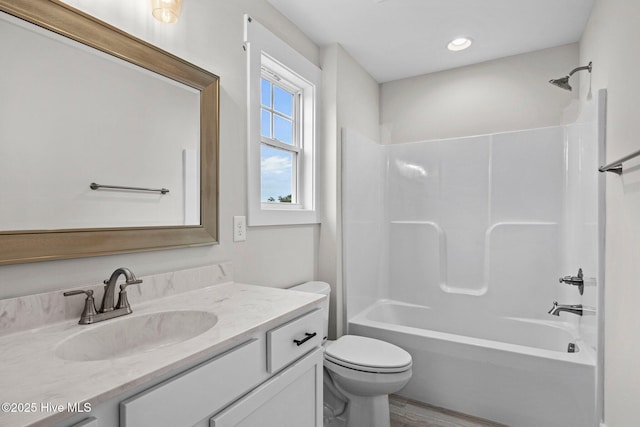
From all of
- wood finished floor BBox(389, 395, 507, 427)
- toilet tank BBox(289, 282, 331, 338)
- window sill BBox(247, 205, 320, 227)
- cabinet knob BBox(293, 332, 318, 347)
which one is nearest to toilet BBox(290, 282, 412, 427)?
toilet tank BBox(289, 282, 331, 338)

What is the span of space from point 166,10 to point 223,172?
2.18ft

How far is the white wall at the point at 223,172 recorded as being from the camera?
1.04 m

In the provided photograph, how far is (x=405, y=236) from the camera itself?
300 cm

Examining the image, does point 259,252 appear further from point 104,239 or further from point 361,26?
point 361,26

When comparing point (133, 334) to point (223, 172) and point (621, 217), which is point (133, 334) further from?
point (621, 217)

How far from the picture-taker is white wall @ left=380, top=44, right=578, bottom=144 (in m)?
2.55

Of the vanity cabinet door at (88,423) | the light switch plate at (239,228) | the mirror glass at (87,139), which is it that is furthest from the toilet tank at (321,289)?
the vanity cabinet door at (88,423)

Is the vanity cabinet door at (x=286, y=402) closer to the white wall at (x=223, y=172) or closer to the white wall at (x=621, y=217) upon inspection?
the white wall at (x=223, y=172)

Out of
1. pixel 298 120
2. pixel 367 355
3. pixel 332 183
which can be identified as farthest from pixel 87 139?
pixel 367 355

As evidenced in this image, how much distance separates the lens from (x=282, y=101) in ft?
7.18

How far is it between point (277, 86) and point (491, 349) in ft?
6.66

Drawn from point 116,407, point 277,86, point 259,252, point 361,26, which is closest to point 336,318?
point 259,252

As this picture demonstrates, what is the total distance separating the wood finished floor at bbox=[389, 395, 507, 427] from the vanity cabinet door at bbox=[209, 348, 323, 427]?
1004mm

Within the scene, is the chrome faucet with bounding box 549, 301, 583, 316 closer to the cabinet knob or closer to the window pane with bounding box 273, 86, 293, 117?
the cabinet knob
